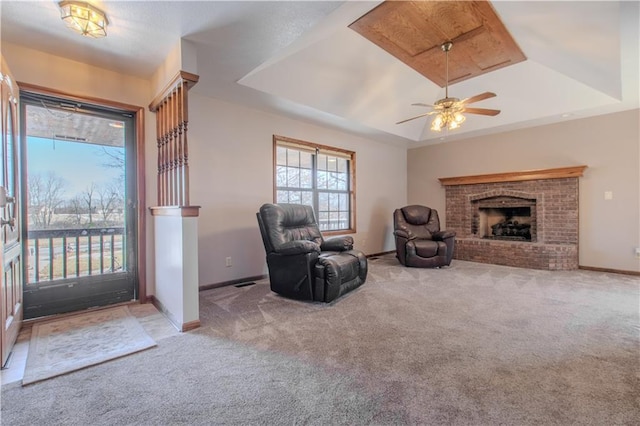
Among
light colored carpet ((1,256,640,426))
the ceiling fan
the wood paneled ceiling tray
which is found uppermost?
the wood paneled ceiling tray

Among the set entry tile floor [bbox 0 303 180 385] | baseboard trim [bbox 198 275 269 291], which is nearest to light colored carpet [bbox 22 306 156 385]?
entry tile floor [bbox 0 303 180 385]

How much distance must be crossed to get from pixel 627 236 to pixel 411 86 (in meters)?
3.92

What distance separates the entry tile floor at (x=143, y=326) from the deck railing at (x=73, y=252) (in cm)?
47


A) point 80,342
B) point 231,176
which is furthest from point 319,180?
point 80,342

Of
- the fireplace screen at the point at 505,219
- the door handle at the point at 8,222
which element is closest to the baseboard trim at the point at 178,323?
the door handle at the point at 8,222

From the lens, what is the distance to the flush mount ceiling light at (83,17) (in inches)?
76.8

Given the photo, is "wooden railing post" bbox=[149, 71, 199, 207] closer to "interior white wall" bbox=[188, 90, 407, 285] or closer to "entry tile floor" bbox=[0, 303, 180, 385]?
"interior white wall" bbox=[188, 90, 407, 285]

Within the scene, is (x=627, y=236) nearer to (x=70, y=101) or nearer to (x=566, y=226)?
(x=566, y=226)

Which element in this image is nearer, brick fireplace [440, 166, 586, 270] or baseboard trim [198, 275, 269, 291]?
baseboard trim [198, 275, 269, 291]

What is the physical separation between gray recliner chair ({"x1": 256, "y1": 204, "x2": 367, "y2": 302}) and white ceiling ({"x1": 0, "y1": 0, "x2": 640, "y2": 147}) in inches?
61.1

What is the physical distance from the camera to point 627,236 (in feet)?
14.1

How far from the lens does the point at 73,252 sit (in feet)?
9.20

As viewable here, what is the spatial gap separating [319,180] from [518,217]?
3.91m

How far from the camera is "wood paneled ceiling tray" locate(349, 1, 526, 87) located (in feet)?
9.30
